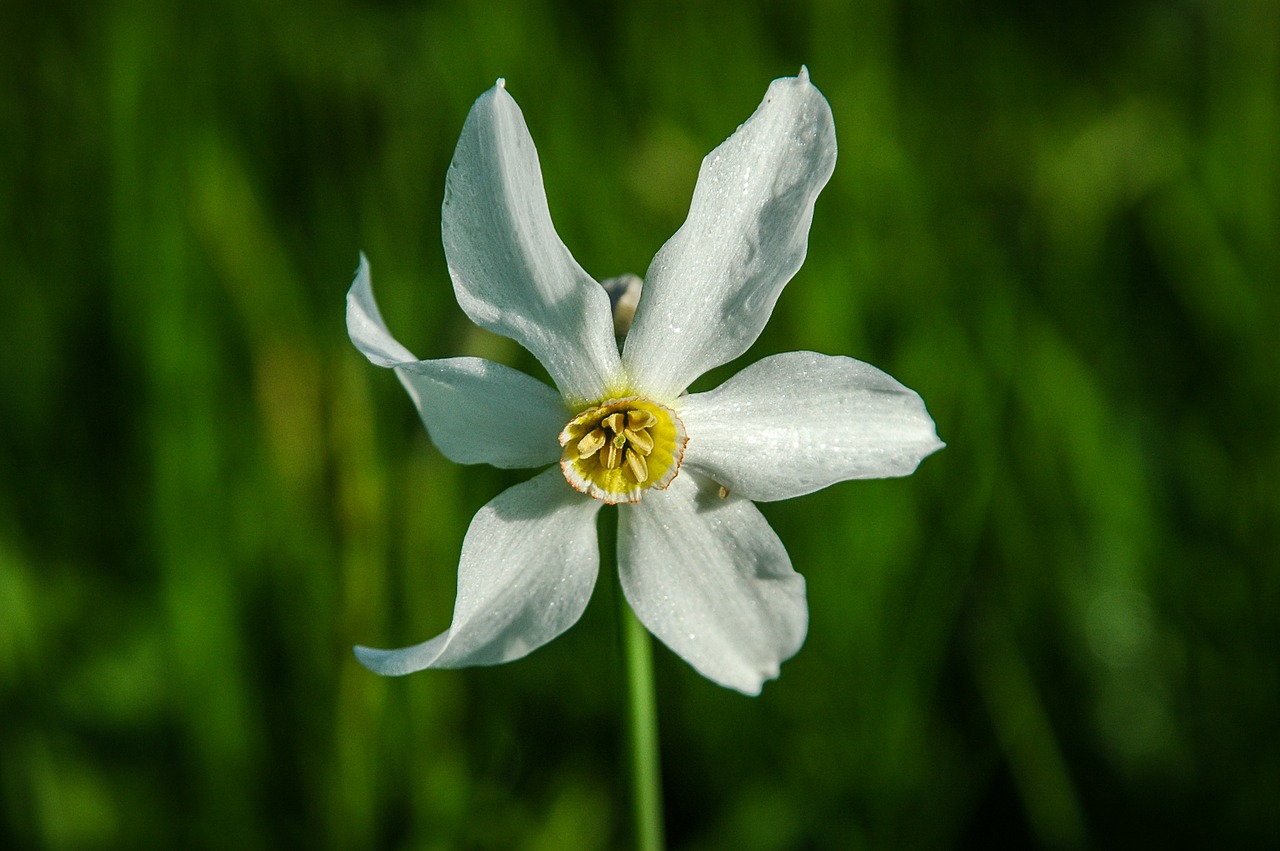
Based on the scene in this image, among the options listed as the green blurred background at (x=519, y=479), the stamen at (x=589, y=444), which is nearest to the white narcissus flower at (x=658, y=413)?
the stamen at (x=589, y=444)

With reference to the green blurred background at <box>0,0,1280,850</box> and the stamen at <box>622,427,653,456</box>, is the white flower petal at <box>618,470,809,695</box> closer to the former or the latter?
the stamen at <box>622,427,653,456</box>

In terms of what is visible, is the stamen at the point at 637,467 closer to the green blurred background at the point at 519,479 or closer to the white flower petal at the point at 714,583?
the white flower petal at the point at 714,583

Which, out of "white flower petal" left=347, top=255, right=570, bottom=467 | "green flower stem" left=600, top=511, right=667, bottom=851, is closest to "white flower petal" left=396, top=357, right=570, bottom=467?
"white flower petal" left=347, top=255, right=570, bottom=467

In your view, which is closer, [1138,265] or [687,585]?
[687,585]

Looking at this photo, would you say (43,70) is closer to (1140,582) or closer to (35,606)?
(35,606)

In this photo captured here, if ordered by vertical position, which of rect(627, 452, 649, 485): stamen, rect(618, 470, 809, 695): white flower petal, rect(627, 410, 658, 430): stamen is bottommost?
rect(618, 470, 809, 695): white flower petal

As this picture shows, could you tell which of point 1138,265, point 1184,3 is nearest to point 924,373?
point 1138,265
